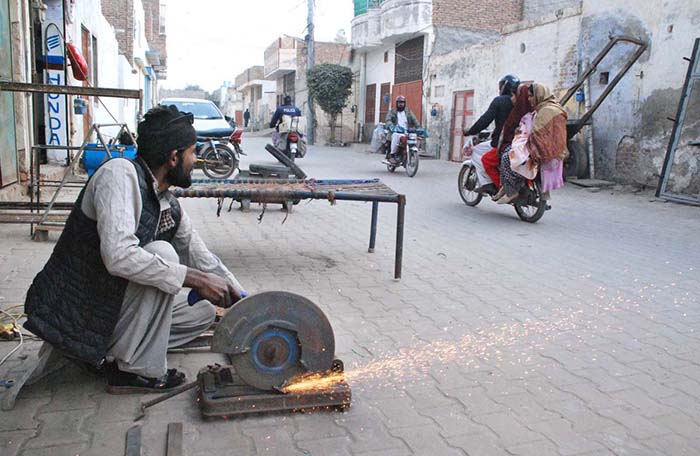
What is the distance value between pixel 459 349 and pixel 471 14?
19.3 metres

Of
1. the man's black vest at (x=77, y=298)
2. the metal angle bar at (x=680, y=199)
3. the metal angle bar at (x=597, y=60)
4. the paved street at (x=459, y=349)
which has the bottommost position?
the paved street at (x=459, y=349)

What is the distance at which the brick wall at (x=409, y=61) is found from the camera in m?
21.7

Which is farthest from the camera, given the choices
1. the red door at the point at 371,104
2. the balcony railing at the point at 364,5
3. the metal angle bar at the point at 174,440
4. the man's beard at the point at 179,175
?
the red door at the point at 371,104

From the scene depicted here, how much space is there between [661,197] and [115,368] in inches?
364

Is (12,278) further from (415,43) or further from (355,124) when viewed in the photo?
(355,124)

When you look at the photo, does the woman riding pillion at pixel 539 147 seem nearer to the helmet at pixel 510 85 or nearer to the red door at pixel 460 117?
the helmet at pixel 510 85

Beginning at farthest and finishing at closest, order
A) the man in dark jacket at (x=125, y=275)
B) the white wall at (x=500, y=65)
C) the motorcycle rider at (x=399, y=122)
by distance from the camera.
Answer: the motorcycle rider at (x=399, y=122) < the white wall at (x=500, y=65) < the man in dark jacket at (x=125, y=275)

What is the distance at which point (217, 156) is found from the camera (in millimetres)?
12438

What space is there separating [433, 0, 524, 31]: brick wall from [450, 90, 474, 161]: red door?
4.27 m

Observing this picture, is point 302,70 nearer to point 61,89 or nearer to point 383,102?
point 383,102

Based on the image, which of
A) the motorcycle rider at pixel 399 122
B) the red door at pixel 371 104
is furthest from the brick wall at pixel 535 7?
the motorcycle rider at pixel 399 122

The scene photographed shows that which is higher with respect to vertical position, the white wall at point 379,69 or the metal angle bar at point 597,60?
the white wall at point 379,69

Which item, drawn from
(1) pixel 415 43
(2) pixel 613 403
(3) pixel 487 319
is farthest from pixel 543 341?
(1) pixel 415 43

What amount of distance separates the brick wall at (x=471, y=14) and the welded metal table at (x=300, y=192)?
17.2 metres
